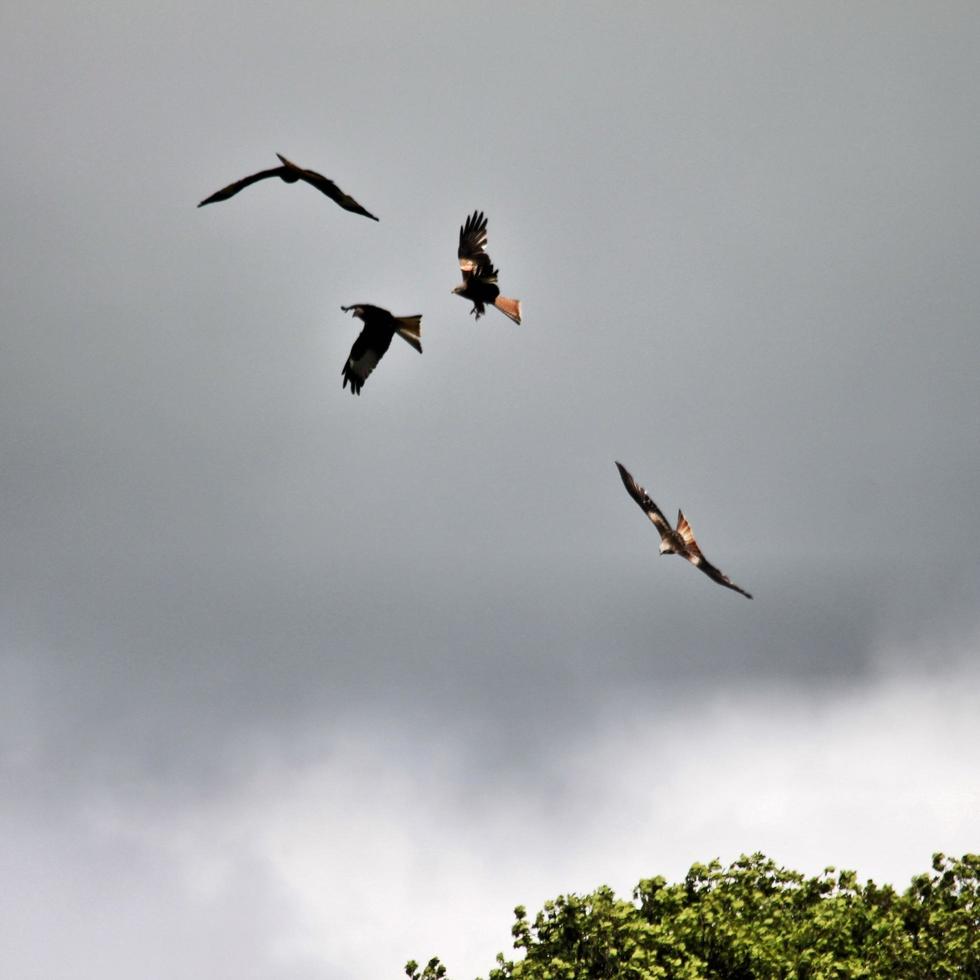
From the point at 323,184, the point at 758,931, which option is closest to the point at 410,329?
the point at 323,184

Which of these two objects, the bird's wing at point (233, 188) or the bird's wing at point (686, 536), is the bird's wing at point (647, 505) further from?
the bird's wing at point (233, 188)

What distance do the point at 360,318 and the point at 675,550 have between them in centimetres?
845

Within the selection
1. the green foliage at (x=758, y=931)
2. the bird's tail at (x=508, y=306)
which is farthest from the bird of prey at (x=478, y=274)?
the green foliage at (x=758, y=931)

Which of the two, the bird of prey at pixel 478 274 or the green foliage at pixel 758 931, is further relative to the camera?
the green foliage at pixel 758 931

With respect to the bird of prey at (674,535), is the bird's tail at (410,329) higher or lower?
higher

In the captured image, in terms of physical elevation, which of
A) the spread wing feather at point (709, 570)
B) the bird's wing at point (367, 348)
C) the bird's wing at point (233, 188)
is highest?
the bird's wing at point (367, 348)

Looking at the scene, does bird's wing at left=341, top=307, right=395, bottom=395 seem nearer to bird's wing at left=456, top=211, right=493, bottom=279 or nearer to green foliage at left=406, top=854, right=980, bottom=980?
bird's wing at left=456, top=211, right=493, bottom=279

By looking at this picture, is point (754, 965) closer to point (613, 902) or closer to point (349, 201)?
point (613, 902)

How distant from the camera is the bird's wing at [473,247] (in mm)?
35544

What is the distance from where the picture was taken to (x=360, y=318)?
34.8m

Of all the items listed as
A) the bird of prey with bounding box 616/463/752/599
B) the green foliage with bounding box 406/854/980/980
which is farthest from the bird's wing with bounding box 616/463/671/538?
the green foliage with bounding box 406/854/980/980

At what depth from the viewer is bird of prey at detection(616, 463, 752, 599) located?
94.0 ft

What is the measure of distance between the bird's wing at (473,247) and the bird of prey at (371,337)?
151cm

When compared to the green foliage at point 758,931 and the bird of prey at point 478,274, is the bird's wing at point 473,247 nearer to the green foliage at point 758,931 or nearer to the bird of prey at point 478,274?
the bird of prey at point 478,274
